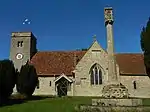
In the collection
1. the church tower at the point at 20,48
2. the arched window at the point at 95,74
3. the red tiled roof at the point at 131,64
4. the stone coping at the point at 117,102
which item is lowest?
the stone coping at the point at 117,102

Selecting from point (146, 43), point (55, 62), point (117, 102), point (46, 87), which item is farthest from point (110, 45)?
point (55, 62)

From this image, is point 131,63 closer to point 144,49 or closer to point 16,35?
point 144,49

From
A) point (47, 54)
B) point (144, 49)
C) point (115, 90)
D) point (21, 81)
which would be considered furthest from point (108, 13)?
point (47, 54)

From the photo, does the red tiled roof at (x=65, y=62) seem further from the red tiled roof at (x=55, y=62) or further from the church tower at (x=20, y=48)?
the church tower at (x=20, y=48)

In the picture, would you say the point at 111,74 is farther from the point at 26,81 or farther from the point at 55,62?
the point at 55,62

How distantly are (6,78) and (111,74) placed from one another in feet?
46.0

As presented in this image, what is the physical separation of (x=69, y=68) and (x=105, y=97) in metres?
21.7

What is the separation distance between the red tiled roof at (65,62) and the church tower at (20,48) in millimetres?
1366

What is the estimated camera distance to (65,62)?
43.1 meters

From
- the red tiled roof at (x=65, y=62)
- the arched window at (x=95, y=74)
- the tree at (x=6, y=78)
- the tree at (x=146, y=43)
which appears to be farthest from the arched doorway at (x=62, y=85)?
the tree at (x=146, y=43)

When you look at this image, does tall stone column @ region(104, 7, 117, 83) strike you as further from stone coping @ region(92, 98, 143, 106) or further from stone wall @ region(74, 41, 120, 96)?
stone wall @ region(74, 41, 120, 96)

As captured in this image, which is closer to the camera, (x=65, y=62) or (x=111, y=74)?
(x=111, y=74)

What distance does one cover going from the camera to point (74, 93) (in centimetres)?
4003

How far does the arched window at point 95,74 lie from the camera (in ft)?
133
